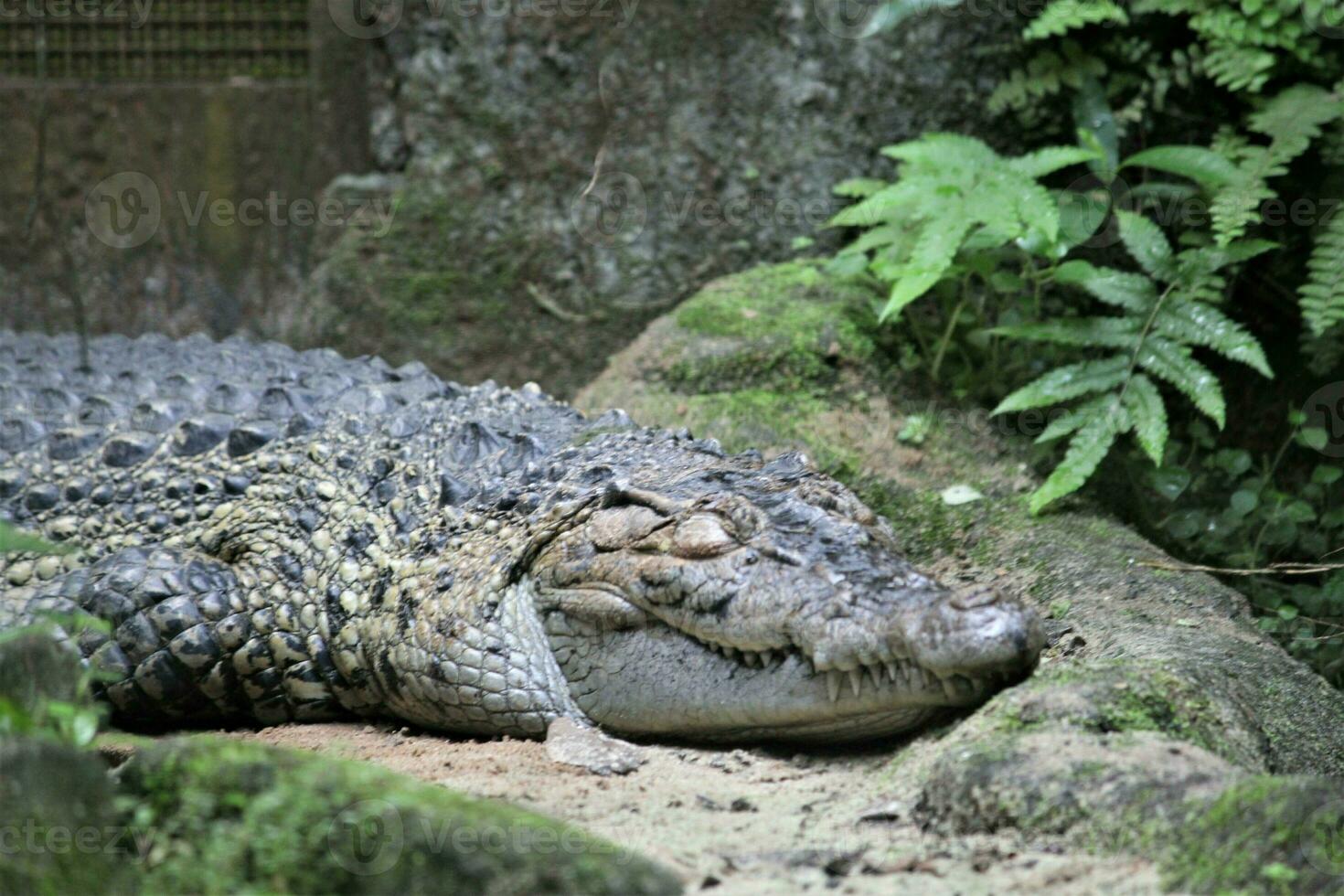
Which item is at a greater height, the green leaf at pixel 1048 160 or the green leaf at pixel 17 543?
the green leaf at pixel 1048 160

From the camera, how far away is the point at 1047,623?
3852 mm

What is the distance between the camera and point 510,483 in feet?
12.5

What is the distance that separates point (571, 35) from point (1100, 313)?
2.89 m

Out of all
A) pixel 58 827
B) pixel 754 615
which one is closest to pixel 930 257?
pixel 754 615

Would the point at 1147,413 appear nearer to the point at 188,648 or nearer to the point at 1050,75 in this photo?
the point at 1050,75

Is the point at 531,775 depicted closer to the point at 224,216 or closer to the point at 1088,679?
the point at 1088,679

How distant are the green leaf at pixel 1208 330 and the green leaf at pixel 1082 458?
1.44 feet

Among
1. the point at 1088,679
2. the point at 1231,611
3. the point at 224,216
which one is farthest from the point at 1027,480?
the point at 224,216

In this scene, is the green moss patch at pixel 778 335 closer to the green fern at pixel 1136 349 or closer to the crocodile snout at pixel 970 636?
the green fern at pixel 1136 349

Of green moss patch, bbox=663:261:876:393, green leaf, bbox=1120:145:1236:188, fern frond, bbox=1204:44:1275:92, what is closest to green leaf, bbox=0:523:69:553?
green moss patch, bbox=663:261:876:393

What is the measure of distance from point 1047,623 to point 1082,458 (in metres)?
0.91

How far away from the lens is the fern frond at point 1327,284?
465 cm

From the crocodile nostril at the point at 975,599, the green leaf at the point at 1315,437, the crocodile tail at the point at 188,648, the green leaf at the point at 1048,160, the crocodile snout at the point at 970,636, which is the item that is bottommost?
the crocodile tail at the point at 188,648

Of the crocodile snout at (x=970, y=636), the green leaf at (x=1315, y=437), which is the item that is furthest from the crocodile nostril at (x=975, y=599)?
the green leaf at (x=1315, y=437)
